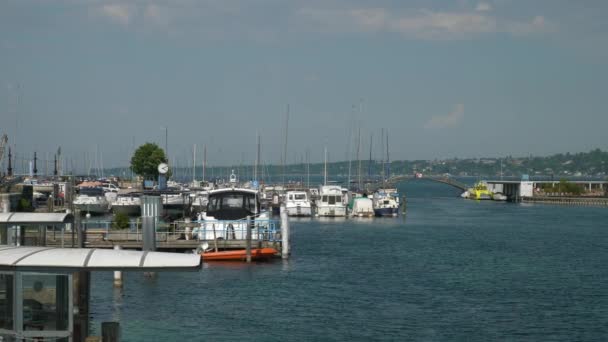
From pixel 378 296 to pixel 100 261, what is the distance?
22.3 meters

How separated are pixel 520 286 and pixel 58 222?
24622 millimetres

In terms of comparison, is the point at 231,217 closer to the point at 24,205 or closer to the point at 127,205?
the point at 24,205

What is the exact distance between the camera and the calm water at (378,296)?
27.8 meters

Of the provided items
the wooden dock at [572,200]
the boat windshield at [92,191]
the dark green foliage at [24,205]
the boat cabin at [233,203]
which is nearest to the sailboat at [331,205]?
the boat windshield at [92,191]

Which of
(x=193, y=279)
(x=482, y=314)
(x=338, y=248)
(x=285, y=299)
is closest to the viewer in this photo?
(x=482, y=314)

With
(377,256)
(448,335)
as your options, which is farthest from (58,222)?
(377,256)

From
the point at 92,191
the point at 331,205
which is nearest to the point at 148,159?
the point at 92,191

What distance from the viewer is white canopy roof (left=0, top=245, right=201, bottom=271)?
1396 centimetres

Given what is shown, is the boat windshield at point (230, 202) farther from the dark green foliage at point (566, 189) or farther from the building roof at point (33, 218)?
the dark green foliage at point (566, 189)

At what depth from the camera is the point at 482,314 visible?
31.1m

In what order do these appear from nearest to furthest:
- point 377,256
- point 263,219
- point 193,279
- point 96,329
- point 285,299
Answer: point 96,329
point 285,299
point 193,279
point 263,219
point 377,256

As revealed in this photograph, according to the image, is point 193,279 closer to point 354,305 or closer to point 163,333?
point 354,305

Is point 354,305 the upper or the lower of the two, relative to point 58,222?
lower

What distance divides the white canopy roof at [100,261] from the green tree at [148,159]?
4416 inches
